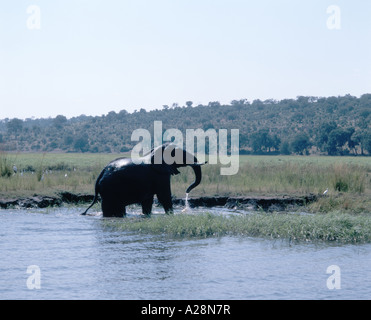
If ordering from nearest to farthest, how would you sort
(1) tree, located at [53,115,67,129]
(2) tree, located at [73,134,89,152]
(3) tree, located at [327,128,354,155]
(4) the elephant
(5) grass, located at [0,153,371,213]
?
(4) the elephant
(5) grass, located at [0,153,371,213]
(3) tree, located at [327,128,354,155]
(2) tree, located at [73,134,89,152]
(1) tree, located at [53,115,67,129]

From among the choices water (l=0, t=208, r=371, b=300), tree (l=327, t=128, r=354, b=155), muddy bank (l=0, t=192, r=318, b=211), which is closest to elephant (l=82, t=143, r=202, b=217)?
water (l=0, t=208, r=371, b=300)

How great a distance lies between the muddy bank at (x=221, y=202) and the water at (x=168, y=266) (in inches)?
162

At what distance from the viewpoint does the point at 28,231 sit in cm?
1313

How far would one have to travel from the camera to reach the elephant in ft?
48.5

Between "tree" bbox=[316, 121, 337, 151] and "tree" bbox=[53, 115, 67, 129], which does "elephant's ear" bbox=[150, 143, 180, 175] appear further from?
"tree" bbox=[53, 115, 67, 129]

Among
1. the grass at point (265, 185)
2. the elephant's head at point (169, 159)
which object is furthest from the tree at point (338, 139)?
the elephant's head at point (169, 159)

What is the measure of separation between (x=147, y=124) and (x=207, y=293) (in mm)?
91443

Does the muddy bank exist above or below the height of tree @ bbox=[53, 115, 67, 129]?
below

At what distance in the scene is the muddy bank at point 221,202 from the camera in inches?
677

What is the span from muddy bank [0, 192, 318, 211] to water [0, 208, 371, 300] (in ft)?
13.5

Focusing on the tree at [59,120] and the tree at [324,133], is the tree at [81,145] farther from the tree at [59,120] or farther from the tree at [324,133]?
the tree at [324,133]

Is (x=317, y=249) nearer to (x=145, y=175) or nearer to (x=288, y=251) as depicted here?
(x=288, y=251)

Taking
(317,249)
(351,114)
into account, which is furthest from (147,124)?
(317,249)
